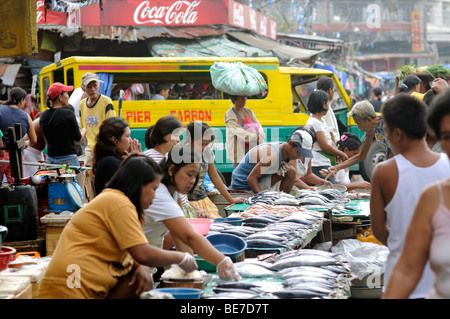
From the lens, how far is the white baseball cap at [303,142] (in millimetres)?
7508

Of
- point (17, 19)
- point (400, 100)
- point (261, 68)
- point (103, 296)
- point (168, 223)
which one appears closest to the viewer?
point (400, 100)

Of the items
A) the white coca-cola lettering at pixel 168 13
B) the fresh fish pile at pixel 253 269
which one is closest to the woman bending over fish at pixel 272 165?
the fresh fish pile at pixel 253 269

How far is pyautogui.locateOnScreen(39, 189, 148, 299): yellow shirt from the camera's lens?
369 cm

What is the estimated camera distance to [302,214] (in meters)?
6.16

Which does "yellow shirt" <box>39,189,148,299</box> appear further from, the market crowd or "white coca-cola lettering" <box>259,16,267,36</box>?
"white coca-cola lettering" <box>259,16,267,36</box>

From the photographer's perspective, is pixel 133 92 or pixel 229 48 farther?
pixel 229 48

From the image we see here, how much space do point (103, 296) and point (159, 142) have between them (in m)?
2.41

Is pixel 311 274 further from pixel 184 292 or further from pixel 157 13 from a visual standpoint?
pixel 157 13

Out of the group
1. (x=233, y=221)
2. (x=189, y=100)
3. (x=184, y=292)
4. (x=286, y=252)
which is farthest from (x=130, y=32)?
(x=184, y=292)

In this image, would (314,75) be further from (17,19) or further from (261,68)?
(17,19)

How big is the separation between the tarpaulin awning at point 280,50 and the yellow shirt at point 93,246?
1471 centimetres

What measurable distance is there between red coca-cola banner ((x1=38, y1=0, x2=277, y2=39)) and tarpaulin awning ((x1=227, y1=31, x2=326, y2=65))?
0.42 metres

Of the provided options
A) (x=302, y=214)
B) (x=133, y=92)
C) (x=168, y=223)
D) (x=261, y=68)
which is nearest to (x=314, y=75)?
(x=261, y=68)

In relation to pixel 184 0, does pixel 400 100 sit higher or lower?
lower
